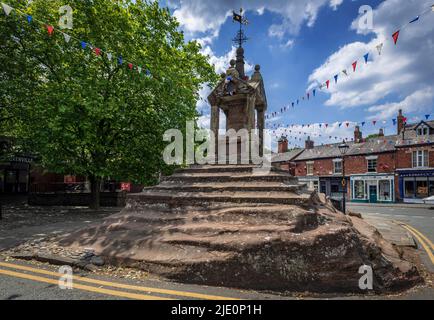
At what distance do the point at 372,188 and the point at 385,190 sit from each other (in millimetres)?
1475

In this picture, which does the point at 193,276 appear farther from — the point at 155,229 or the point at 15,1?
the point at 15,1

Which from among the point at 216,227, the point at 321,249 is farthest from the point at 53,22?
the point at 321,249

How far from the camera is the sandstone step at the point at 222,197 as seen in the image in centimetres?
658

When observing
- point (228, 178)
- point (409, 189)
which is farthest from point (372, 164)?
point (228, 178)

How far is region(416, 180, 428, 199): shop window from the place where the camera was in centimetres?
2969

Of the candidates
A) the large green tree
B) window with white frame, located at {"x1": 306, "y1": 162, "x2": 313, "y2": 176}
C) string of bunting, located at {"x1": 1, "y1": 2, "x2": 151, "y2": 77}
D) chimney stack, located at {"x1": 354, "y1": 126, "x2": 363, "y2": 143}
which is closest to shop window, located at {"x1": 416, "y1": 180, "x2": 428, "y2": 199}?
chimney stack, located at {"x1": 354, "y1": 126, "x2": 363, "y2": 143}

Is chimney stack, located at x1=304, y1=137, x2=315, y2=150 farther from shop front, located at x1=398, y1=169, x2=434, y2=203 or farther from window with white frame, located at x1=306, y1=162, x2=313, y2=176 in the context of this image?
shop front, located at x1=398, y1=169, x2=434, y2=203

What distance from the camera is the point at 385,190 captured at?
1314 inches

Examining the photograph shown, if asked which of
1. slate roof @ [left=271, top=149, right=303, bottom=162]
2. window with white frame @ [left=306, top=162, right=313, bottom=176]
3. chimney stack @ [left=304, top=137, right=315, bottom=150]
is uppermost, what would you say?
chimney stack @ [left=304, top=137, right=315, bottom=150]

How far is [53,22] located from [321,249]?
14.7 m

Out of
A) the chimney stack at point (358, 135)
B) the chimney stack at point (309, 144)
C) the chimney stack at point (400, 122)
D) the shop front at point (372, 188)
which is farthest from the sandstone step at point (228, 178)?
the chimney stack at point (309, 144)

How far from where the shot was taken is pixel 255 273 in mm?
4656

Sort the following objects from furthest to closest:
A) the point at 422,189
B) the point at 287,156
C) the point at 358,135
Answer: the point at 287,156
the point at 358,135
the point at 422,189

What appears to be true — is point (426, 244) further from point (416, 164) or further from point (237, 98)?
point (416, 164)
